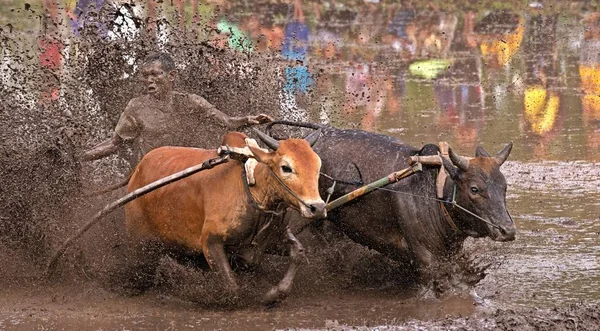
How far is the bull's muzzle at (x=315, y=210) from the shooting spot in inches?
286

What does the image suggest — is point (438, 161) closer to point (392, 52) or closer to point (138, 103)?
point (138, 103)

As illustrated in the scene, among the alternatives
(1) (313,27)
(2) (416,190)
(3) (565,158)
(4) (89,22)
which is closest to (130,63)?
(4) (89,22)

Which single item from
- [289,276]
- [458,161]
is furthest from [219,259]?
[458,161]

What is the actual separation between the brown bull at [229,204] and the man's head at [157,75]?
61 cm

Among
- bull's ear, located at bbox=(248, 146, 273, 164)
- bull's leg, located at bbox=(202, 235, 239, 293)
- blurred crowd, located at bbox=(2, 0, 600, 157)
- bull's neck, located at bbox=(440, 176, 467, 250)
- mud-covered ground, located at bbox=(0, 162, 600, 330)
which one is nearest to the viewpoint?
bull's ear, located at bbox=(248, 146, 273, 164)

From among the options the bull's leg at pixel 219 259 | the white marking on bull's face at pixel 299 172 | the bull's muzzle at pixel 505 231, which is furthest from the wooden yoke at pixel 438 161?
the bull's leg at pixel 219 259

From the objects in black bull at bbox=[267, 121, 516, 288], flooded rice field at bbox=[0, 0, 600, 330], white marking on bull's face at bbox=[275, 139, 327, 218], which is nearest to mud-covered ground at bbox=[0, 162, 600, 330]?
flooded rice field at bbox=[0, 0, 600, 330]

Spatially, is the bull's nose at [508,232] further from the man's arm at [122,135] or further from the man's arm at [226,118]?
the man's arm at [122,135]

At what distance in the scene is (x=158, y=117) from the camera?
9227 millimetres

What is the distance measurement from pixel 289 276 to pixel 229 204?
61 cm

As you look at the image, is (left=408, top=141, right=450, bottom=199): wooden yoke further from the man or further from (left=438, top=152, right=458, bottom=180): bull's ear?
the man

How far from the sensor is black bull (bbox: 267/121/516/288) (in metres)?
7.93

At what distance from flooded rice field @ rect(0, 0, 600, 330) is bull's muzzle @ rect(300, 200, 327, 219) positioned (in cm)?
84

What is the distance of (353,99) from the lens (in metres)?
16.1
